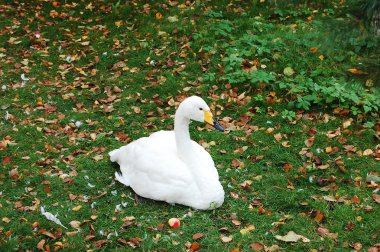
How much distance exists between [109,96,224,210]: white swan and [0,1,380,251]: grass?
0.59ft

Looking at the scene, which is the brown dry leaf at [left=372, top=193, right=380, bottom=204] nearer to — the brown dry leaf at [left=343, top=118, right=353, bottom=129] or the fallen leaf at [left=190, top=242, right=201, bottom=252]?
the brown dry leaf at [left=343, top=118, right=353, bottom=129]

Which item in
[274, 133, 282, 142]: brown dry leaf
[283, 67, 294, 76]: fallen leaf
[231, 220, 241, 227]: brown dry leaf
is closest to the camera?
[231, 220, 241, 227]: brown dry leaf

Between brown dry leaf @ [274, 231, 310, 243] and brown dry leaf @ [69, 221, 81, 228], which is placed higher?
brown dry leaf @ [274, 231, 310, 243]

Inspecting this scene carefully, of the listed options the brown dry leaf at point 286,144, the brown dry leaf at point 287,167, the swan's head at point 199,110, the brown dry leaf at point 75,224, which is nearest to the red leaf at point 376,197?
the brown dry leaf at point 287,167

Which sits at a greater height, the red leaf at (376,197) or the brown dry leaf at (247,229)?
the red leaf at (376,197)

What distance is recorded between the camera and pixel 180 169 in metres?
5.35

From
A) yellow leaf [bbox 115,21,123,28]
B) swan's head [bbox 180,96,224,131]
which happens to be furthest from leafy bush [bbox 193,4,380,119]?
swan's head [bbox 180,96,224,131]

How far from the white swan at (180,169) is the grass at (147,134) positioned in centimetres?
18

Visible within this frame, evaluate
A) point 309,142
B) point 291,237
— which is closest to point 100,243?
point 291,237

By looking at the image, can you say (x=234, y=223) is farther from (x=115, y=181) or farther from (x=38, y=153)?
(x=38, y=153)

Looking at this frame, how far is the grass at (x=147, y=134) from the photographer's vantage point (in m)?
5.12

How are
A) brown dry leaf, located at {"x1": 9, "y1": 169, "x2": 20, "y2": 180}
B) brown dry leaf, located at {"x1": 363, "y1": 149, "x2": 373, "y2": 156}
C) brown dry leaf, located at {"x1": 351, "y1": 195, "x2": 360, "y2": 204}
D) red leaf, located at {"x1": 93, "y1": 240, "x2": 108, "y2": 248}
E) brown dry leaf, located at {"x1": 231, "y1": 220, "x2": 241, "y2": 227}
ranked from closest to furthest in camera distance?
red leaf, located at {"x1": 93, "y1": 240, "x2": 108, "y2": 248} → brown dry leaf, located at {"x1": 231, "y1": 220, "x2": 241, "y2": 227} → brown dry leaf, located at {"x1": 351, "y1": 195, "x2": 360, "y2": 204} → brown dry leaf, located at {"x1": 9, "y1": 169, "x2": 20, "y2": 180} → brown dry leaf, located at {"x1": 363, "y1": 149, "x2": 373, "y2": 156}

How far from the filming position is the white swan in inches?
208

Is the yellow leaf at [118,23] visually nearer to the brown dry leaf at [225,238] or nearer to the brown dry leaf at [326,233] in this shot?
the brown dry leaf at [225,238]
